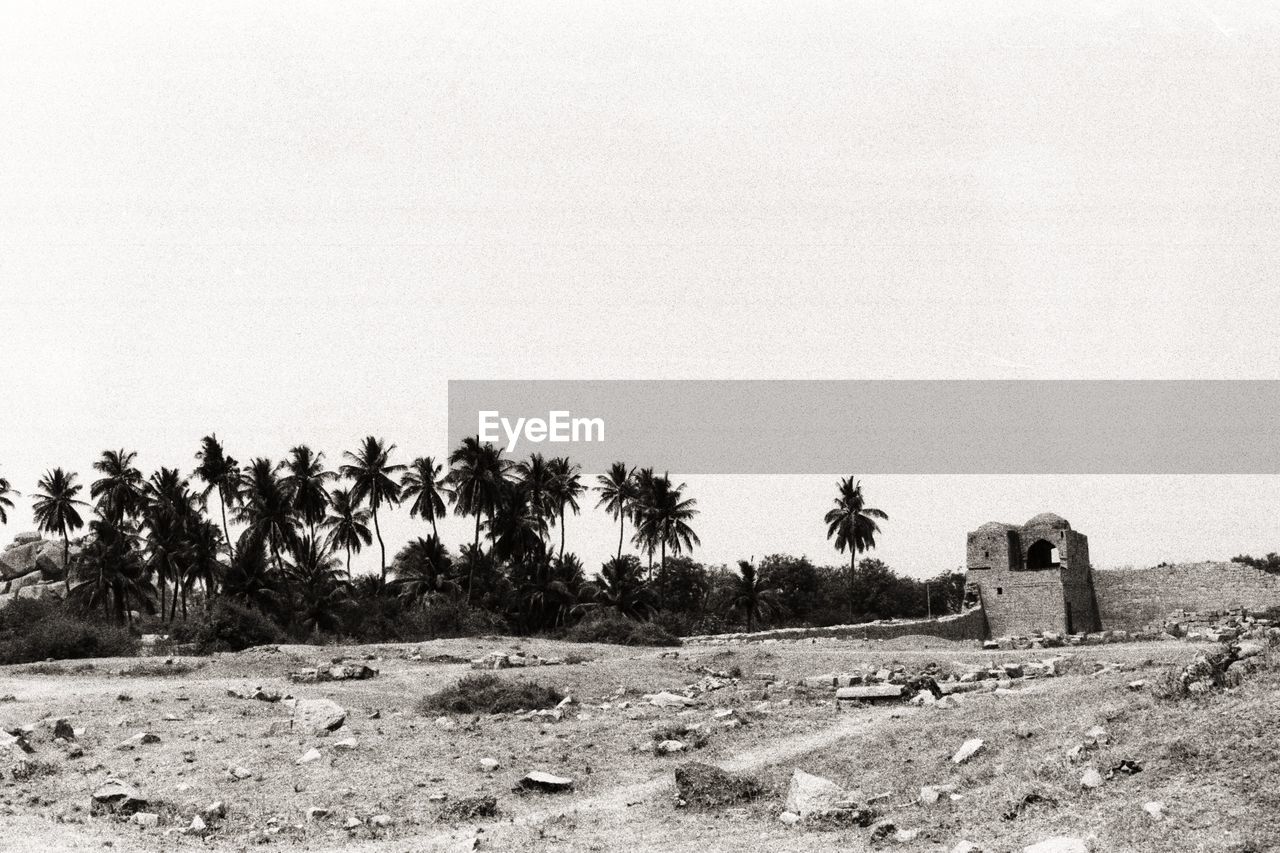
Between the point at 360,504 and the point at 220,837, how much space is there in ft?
139

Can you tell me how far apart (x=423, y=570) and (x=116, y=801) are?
1426 inches

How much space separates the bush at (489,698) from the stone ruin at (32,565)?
59.6 m

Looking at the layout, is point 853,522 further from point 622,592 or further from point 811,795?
point 811,795

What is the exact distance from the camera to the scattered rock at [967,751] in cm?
972

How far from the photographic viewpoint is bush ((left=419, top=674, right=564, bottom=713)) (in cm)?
1537

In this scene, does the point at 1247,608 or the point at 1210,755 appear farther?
the point at 1247,608

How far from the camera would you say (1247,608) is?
3594cm

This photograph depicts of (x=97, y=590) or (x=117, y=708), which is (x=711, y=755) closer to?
(x=117, y=708)

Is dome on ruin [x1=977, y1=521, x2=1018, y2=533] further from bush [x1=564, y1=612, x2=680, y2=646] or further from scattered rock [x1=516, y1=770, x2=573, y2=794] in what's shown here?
scattered rock [x1=516, y1=770, x2=573, y2=794]

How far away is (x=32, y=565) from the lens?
6756 cm

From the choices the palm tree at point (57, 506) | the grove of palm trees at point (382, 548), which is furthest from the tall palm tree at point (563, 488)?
the palm tree at point (57, 506)

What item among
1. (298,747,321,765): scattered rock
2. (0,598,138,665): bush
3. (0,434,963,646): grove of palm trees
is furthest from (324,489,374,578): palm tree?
(298,747,321,765): scattered rock

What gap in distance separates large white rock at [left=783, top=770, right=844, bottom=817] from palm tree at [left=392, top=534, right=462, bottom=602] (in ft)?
122

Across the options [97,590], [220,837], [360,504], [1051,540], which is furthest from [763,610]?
[220,837]
